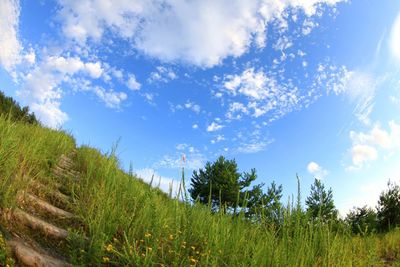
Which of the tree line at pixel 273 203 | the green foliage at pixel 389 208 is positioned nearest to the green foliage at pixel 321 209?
the tree line at pixel 273 203

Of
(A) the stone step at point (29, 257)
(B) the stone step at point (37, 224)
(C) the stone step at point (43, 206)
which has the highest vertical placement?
(C) the stone step at point (43, 206)

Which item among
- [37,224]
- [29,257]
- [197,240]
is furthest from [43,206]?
[197,240]

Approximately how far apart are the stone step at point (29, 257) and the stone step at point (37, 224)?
465 mm

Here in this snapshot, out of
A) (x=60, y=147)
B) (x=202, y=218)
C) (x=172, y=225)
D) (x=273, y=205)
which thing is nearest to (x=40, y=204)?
(x=172, y=225)

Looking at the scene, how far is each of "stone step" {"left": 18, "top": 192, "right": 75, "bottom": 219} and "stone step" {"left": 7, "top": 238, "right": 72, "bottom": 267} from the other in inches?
43.0

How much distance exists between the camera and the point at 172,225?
17.2ft

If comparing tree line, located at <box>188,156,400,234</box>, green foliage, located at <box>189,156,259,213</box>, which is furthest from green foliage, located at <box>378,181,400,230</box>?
green foliage, located at <box>189,156,259,213</box>

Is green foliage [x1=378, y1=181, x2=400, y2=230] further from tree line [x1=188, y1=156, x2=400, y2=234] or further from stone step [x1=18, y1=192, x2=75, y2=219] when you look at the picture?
stone step [x1=18, y1=192, x2=75, y2=219]

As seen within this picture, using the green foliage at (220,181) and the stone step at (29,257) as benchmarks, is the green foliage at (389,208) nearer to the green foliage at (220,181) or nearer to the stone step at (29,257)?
the green foliage at (220,181)

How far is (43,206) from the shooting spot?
17.5 ft

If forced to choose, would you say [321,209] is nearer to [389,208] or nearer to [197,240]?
[197,240]

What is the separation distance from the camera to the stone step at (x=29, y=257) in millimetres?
3889

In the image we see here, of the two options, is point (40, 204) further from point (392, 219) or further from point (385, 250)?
point (392, 219)

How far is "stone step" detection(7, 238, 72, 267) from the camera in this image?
12.8 feet
